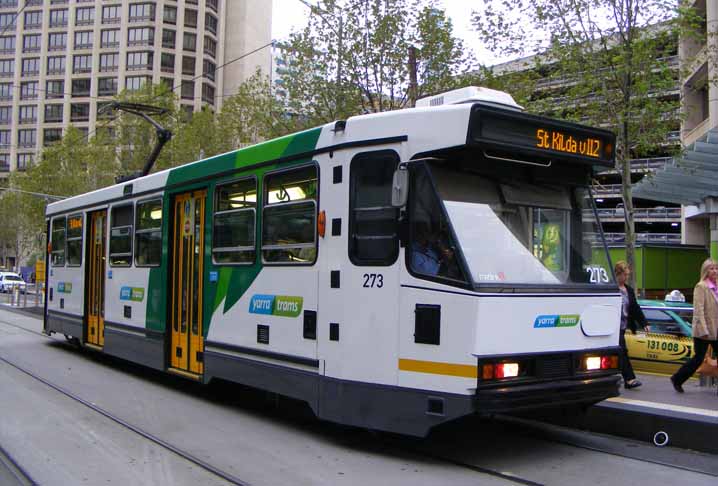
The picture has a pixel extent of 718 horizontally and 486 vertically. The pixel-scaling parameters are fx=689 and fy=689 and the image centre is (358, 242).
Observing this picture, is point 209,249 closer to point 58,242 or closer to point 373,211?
point 373,211

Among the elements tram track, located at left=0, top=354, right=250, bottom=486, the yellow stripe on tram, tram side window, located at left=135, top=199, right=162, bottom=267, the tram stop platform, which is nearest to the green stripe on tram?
tram side window, located at left=135, top=199, right=162, bottom=267

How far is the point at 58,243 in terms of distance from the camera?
15.1m

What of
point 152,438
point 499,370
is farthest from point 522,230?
point 152,438

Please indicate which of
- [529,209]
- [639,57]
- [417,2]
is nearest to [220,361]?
[529,209]

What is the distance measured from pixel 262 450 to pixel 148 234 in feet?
17.2

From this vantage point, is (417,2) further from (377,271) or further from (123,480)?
(123,480)

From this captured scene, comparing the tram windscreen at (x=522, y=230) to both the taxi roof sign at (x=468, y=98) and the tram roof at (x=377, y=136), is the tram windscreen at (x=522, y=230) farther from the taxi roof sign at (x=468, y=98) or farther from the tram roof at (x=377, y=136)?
the taxi roof sign at (x=468, y=98)

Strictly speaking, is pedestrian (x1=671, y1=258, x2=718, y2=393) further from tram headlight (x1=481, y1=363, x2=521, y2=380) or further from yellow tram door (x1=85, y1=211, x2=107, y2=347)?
yellow tram door (x1=85, y1=211, x2=107, y2=347)

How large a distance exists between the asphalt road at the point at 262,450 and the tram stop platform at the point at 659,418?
0.19 metres

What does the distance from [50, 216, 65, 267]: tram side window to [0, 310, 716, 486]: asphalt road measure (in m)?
5.62

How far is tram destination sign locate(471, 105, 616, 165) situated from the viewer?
20.0ft

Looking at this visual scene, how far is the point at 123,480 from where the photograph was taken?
5.82 m

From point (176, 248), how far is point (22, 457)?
415 centimetres

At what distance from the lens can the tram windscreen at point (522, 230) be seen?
610 centimetres
